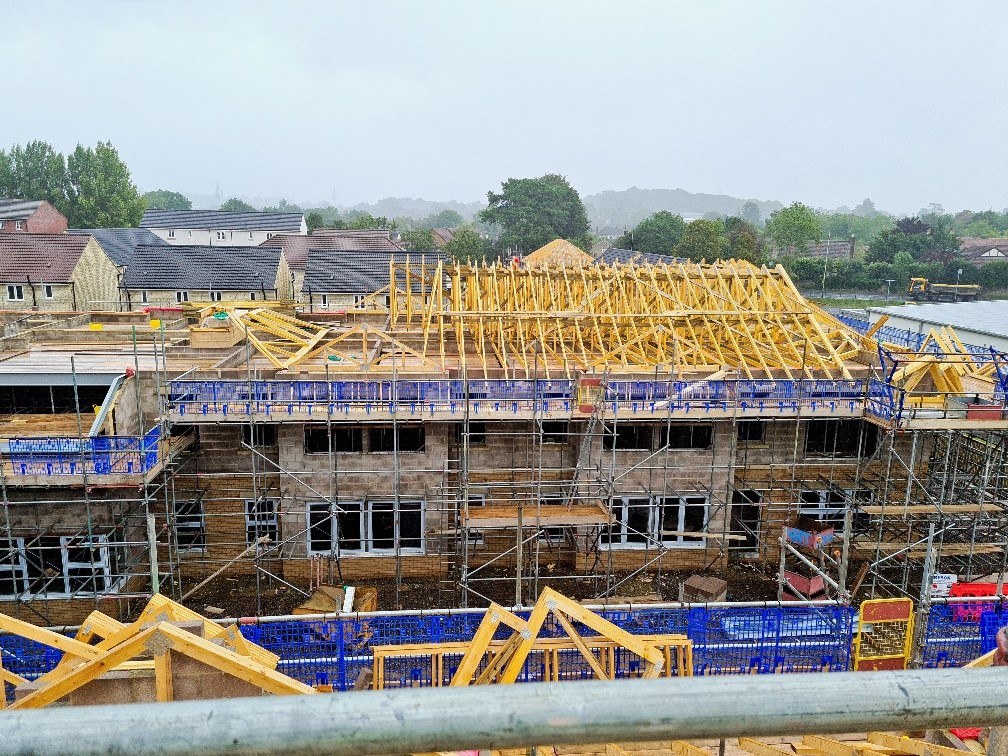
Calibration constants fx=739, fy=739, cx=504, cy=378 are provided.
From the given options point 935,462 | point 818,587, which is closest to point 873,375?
point 935,462

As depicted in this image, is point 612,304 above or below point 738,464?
above

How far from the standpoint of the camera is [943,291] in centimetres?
8050

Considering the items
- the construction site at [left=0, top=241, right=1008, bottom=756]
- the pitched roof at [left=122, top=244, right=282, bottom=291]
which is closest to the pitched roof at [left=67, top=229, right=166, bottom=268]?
the pitched roof at [left=122, top=244, right=282, bottom=291]

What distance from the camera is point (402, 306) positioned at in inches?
1299

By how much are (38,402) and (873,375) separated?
2274cm

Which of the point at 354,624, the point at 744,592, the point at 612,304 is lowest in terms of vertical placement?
the point at 744,592

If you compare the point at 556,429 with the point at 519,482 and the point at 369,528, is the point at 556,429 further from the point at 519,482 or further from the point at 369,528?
the point at 369,528

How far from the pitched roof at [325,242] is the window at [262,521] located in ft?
144

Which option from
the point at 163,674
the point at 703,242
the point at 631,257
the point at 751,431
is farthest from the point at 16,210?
the point at 163,674

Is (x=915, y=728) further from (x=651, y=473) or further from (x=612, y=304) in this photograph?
(x=612, y=304)

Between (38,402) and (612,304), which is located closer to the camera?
(38,402)

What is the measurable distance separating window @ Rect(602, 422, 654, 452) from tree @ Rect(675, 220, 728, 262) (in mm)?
59469

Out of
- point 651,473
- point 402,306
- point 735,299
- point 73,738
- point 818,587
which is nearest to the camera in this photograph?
point 73,738

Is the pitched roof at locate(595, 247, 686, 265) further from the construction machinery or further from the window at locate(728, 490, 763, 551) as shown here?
the window at locate(728, 490, 763, 551)
